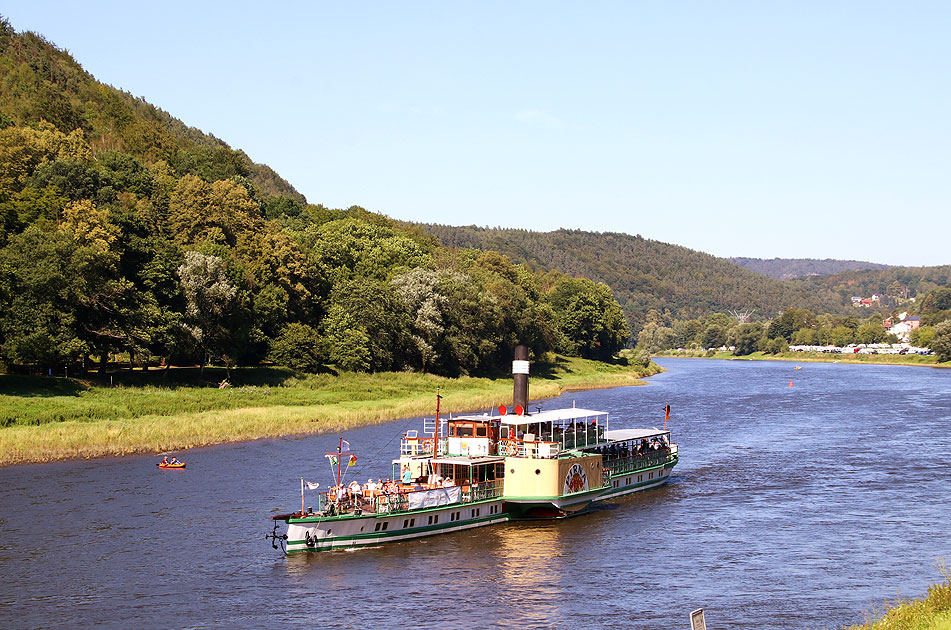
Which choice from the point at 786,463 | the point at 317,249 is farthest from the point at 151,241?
the point at 786,463

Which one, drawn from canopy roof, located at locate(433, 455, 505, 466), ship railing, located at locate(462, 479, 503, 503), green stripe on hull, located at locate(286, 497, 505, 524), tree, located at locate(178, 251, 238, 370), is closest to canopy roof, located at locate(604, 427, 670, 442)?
canopy roof, located at locate(433, 455, 505, 466)

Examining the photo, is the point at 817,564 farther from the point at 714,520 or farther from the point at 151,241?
the point at 151,241

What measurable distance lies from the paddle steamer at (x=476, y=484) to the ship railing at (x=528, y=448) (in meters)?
0.06

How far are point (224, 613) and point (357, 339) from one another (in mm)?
77980

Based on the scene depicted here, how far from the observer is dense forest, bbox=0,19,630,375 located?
269 feet

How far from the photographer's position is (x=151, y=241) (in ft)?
311

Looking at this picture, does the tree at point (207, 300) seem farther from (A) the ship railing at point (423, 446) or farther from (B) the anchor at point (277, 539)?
(B) the anchor at point (277, 539)

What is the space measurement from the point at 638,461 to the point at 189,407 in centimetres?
4127

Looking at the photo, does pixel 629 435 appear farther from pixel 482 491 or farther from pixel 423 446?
pixel 423 446

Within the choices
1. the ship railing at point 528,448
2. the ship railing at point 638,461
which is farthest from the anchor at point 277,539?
the ship railing at point 638,461

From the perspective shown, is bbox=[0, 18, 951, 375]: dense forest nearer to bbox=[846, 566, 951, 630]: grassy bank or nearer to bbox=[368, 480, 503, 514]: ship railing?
bbox=[368, 480, 503, 514]: ship railing

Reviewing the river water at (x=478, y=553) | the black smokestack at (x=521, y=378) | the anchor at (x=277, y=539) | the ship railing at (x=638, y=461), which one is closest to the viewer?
the river water at (x=478, y=553)

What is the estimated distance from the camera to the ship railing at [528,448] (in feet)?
179

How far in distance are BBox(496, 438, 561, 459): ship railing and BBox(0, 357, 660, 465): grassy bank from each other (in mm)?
29518
